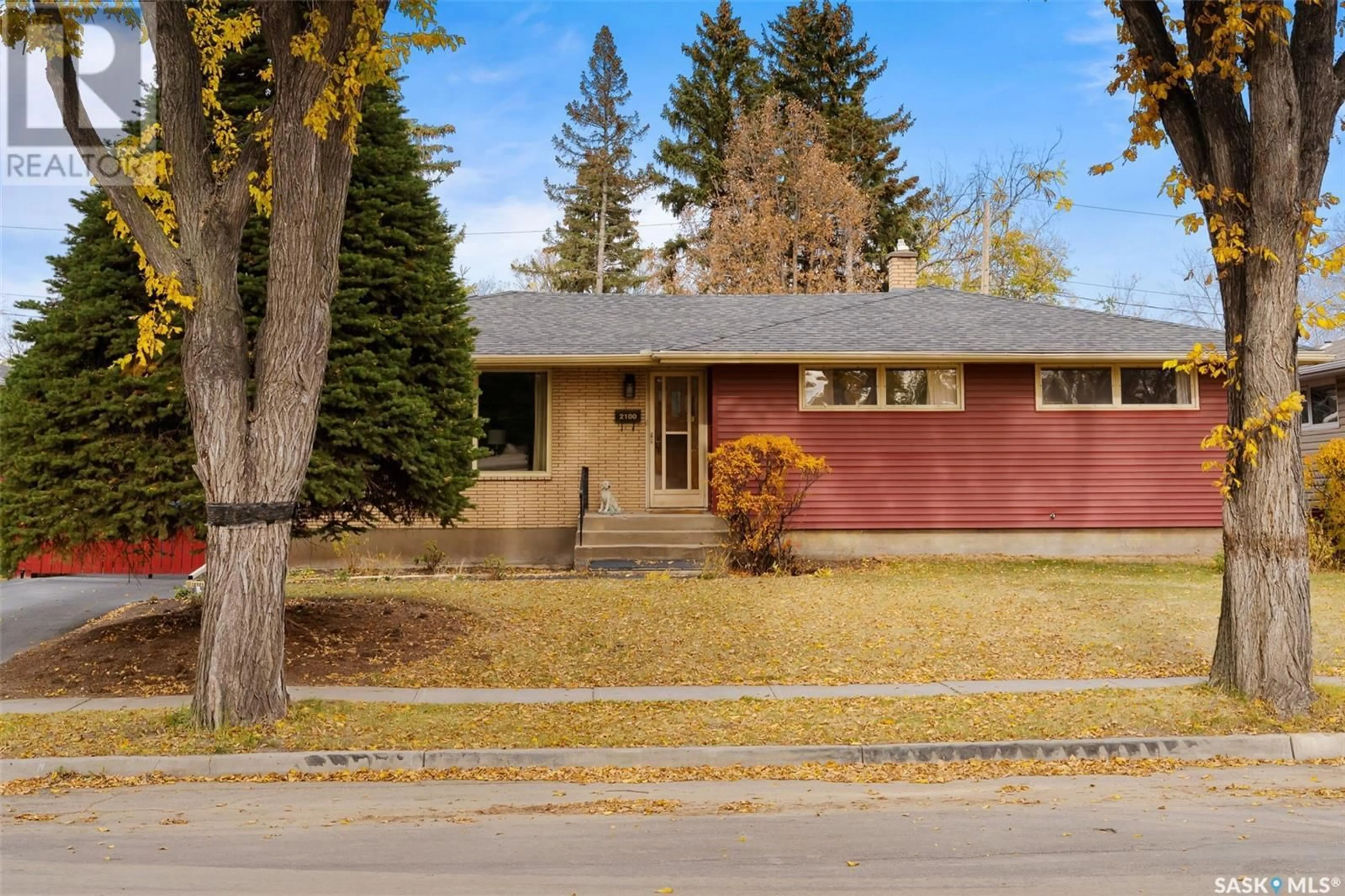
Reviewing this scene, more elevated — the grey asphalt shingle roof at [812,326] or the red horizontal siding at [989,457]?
the grey asphalt shingle roof at [812,326]

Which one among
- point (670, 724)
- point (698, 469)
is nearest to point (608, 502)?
point (698, 469)

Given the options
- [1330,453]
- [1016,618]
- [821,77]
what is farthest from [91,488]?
[821,77]

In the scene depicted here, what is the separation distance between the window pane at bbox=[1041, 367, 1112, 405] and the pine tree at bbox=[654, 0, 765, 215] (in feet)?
78.3

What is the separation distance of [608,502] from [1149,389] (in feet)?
30.4

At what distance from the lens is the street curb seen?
6.64 meters

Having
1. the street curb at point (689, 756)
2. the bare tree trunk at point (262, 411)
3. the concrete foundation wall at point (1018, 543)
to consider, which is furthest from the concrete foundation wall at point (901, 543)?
the street curb at point (689, 756)

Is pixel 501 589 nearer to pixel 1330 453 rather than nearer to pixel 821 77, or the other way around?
pixel 1330 453

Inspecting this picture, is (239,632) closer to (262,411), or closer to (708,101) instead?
(262,411)

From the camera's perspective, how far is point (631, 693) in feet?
27.9

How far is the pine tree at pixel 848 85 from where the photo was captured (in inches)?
1513

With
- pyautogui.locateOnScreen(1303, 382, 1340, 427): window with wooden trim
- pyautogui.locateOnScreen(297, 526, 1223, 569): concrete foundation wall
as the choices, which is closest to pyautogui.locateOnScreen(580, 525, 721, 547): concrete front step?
pyautogui.locateOnScreen(297, 526, 1223, 569): concrete foundation wall

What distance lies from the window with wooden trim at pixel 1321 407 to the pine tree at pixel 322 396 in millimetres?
18378

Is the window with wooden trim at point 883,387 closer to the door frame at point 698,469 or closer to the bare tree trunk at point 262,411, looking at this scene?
the door frame at point 698,469

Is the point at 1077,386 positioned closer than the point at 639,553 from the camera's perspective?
No
